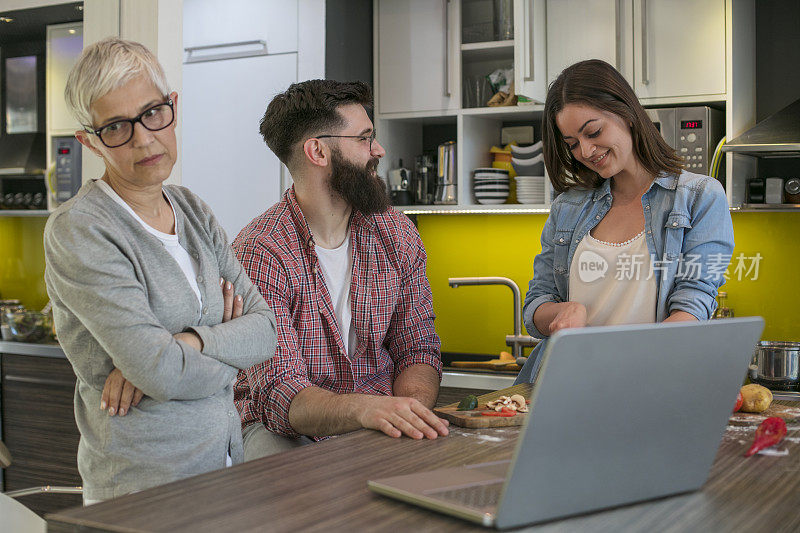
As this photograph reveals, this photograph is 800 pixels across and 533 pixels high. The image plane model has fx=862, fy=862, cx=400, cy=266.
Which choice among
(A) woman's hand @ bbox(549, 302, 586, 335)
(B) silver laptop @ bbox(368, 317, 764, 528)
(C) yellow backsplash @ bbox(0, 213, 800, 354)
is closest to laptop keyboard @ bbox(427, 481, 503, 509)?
(B) silver laptop @ bbox(368, 317, 764, 528)

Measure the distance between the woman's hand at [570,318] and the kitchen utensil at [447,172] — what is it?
218cm

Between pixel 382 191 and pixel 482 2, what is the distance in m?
2.03

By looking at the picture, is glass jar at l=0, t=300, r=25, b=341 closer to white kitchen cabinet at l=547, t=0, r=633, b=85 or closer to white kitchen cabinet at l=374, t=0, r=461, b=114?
white kitchen cabinet at l=374, t=0, r=461, b=114

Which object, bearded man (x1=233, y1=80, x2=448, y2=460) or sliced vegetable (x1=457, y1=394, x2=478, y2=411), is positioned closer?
sliced vegetable (x1=457, y1=394, x2=478, y2=411)

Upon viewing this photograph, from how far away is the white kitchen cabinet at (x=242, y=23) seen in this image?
3898 millimetres

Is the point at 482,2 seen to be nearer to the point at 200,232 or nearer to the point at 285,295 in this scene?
the point at 285,295

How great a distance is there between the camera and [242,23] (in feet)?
13.1

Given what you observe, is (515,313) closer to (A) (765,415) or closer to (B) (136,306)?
(A) (765,415)

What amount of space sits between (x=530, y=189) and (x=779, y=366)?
137 cm

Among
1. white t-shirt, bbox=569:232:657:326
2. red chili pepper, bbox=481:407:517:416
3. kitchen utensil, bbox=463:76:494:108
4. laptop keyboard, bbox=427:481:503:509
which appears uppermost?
kitchen utensil, bbox=463:76:494:108

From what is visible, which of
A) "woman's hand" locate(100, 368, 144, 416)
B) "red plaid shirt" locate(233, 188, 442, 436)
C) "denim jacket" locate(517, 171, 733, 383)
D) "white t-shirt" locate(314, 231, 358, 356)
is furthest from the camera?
"white t-shirt" locate(314, 231, 358, 356)

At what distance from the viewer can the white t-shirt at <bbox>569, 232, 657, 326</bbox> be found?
207cm

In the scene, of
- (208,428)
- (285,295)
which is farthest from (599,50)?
(208,428)

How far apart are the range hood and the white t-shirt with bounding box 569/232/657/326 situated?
1.53 meters
